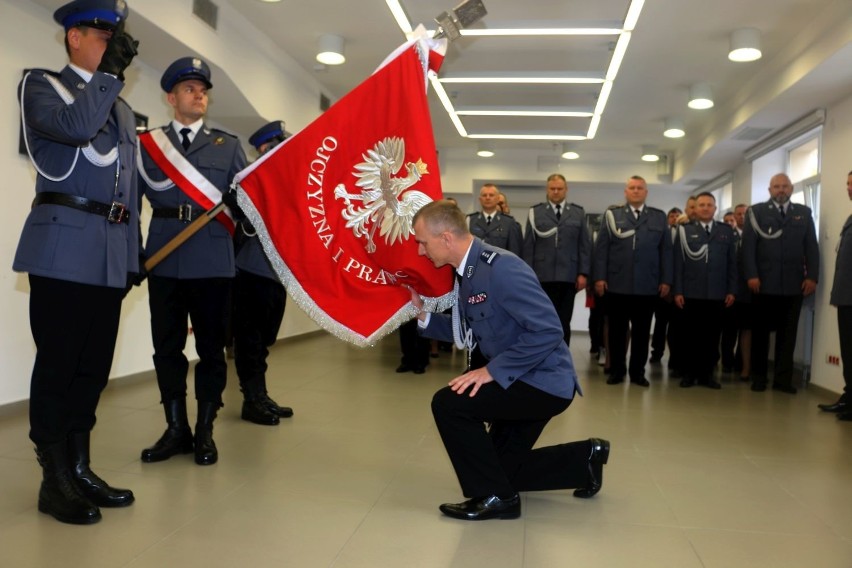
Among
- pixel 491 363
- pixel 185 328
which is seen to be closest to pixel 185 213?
pixel 185 328

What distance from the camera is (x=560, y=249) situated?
6082 mm

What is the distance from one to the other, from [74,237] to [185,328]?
2.88 feet

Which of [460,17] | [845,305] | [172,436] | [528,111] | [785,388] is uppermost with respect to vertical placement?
[528,111]

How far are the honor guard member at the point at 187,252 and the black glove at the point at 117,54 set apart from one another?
0.62m

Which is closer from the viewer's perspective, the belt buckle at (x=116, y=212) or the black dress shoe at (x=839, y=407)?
the belt buckle at (x=116, y=212)

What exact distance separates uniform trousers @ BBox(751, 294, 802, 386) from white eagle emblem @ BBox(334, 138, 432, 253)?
4416 mm

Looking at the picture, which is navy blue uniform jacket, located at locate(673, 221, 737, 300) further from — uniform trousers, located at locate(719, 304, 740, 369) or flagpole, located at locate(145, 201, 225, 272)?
flagpole, located at locate(145, 201, 225, 272)

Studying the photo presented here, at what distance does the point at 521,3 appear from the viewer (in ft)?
18.2

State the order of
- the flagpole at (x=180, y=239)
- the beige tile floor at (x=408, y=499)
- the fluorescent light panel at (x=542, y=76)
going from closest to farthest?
the beige tile floor at (x=408, y=499), the flagpole at (x=180, y=239), the fluorescent light panel at (x=542, y=76)

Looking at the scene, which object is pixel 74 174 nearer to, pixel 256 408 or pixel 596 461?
pixel 256 408

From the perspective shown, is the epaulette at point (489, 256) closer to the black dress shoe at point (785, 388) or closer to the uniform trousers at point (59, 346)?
the uniform trousers at point (59, 346)

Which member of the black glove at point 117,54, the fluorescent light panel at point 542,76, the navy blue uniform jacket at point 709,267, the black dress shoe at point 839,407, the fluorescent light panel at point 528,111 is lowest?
the black dress shoe at point 839,407

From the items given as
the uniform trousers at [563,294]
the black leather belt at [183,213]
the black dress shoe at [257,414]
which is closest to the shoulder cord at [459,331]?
the black leather belt at [183,213]

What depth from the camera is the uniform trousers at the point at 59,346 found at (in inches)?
92.7
